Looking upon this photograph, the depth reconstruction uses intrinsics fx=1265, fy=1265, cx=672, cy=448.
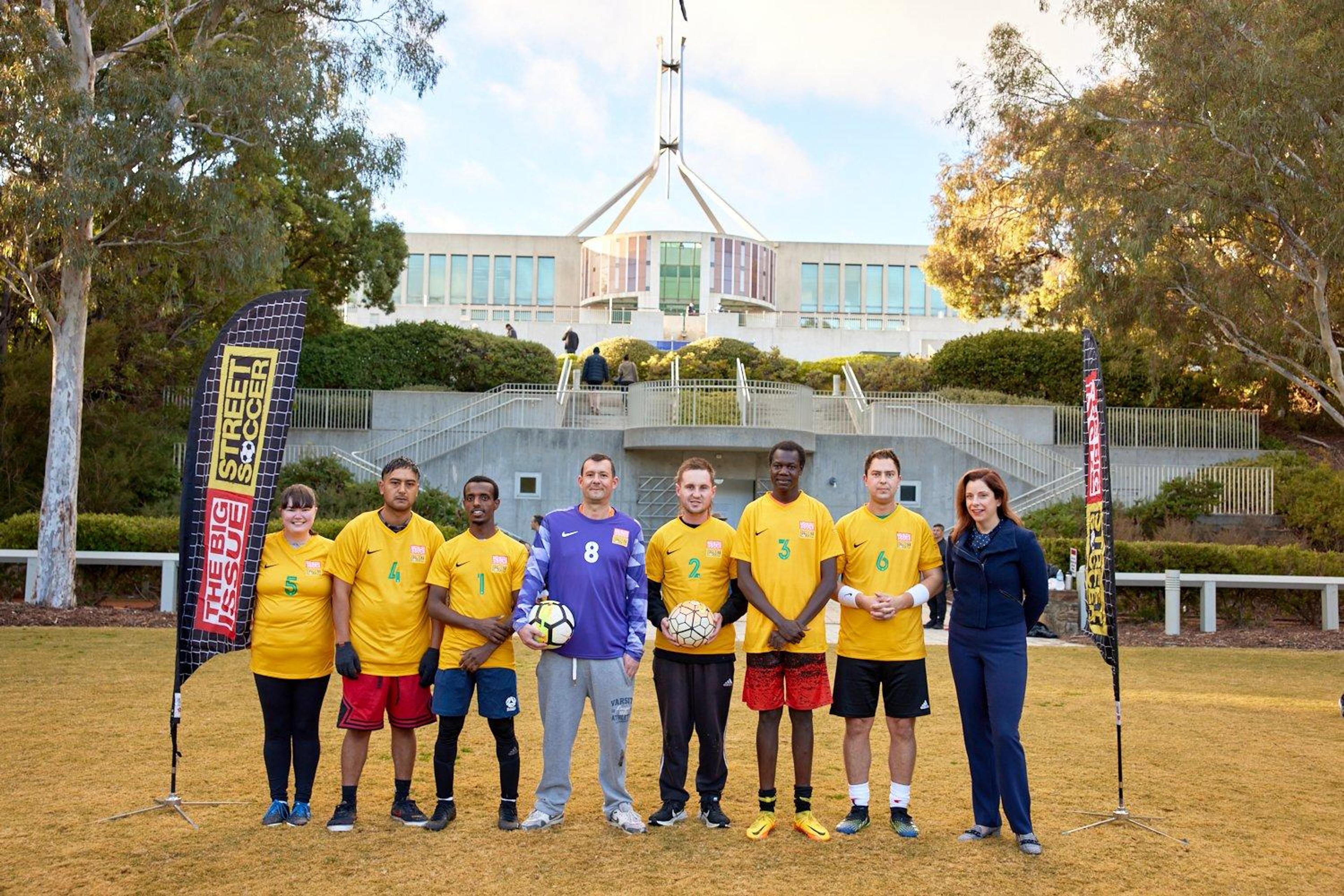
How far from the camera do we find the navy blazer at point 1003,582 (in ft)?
20.7

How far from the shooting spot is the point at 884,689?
6469 mm

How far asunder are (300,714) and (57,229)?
43.0 ft

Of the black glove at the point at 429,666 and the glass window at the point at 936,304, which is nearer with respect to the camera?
the black glove at the point at 429,666

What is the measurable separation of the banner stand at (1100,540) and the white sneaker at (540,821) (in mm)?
2814

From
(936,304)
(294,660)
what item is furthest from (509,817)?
(936,304)

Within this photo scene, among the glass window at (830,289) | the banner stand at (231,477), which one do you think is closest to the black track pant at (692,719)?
the banner stand at (231,477)

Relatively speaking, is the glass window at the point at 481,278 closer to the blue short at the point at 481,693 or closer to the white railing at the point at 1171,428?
the white railing at the point at 1171,428

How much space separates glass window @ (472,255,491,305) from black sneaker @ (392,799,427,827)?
60.2 metres

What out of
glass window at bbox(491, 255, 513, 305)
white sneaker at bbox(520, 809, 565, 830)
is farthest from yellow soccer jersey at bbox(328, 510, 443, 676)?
glass window at bbox(491, 255, 513, 305)

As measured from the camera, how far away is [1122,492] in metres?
26.0

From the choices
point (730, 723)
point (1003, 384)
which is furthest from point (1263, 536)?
point (730, 723)

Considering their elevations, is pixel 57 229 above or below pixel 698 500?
above

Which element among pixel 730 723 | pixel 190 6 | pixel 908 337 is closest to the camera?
pixel 730 723

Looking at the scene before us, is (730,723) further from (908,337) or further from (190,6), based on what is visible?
(908,337)
